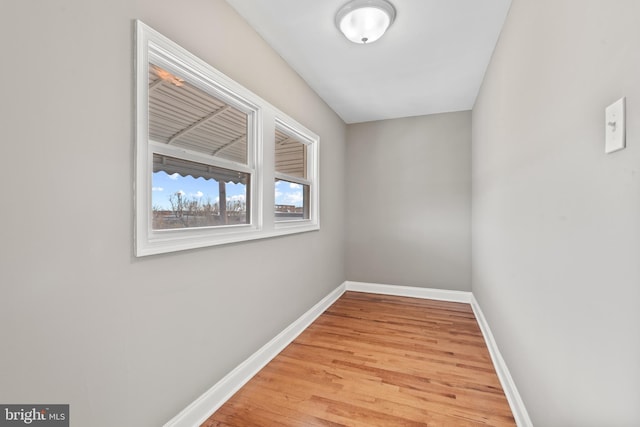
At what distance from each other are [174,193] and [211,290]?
2.03 ft

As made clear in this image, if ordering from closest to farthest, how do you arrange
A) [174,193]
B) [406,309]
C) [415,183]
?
[174,193] → [406,309] → [415,183]

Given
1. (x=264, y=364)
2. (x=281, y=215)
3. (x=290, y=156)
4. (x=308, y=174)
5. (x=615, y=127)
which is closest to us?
(x=615, y=127)

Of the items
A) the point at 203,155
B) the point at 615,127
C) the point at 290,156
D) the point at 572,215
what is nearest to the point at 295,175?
the point at 290,156

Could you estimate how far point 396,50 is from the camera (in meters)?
2.30

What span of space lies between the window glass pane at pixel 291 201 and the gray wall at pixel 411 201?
127cm

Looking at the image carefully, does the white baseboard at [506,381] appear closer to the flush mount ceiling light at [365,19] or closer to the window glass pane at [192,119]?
the window glass pane at [192,119]

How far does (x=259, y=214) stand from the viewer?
2146 millimetres

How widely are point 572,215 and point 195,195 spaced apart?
1839 mm

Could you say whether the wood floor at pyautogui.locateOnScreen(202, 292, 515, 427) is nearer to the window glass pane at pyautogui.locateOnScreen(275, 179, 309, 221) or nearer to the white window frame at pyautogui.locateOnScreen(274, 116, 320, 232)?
the white window frame at pyautogui.locateOnScreen(274, 116, 320, 232)

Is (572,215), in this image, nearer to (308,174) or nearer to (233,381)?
(233,381)

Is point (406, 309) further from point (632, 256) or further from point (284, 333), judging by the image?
point (632, 256)

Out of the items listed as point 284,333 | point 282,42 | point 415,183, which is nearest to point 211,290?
point 284,333

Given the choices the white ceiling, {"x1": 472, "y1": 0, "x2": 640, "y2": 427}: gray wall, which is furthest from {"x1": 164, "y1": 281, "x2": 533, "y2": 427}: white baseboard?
the white ceiling

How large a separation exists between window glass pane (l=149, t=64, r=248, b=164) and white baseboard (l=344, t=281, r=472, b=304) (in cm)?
283
